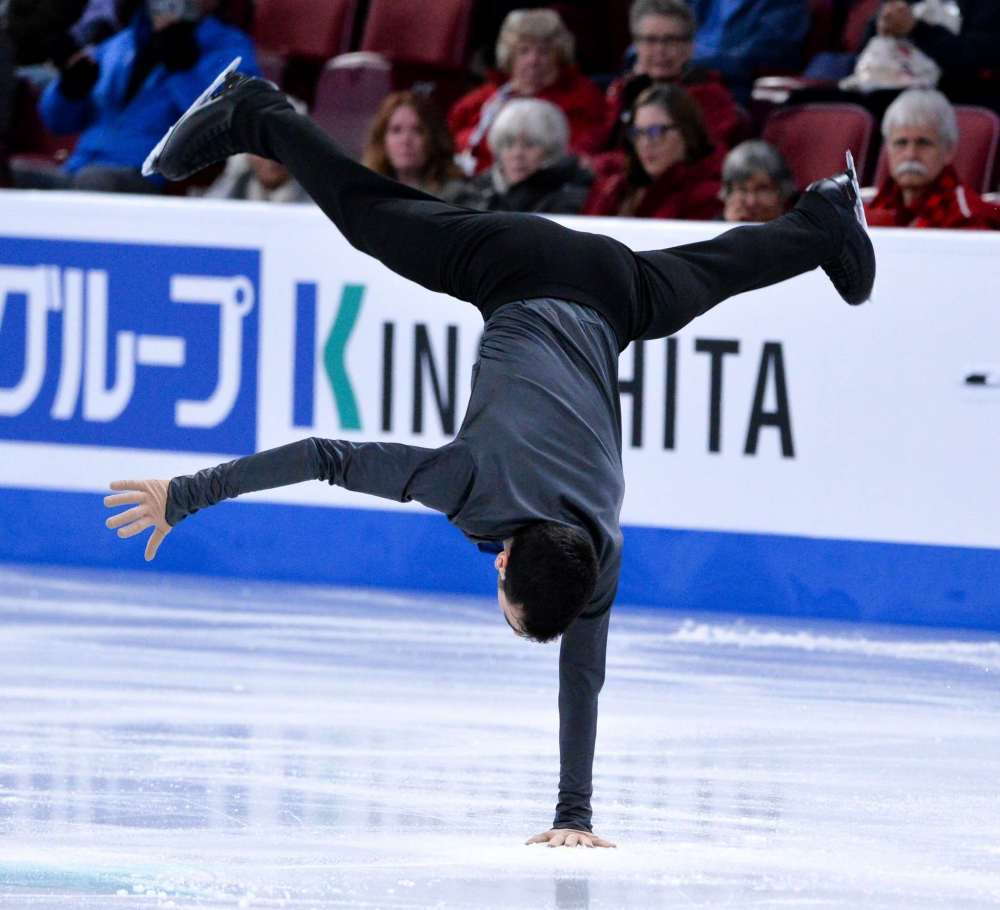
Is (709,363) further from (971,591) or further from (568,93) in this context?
(568,93)

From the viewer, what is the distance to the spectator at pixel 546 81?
24.1 ft

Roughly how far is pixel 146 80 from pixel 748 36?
2.53 meters

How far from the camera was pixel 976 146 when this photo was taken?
6883 millimetres

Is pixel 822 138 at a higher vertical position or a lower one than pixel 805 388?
higher

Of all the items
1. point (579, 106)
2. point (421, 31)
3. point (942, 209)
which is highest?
point (421, 31)

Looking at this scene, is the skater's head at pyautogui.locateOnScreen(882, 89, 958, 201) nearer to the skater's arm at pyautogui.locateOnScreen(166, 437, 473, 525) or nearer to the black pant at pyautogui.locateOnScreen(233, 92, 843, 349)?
the black pant at pyautogui.locateOnScreen(233, 92, 843, 349)

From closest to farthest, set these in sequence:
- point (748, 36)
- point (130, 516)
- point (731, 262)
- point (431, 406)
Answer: point (130, 516)
point (731, 262)
point (431, 406)
point (748, 36)

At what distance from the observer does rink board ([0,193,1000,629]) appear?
6.06 m

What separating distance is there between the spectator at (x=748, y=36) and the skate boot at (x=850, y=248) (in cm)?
308

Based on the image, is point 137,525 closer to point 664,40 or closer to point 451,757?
point 451,757

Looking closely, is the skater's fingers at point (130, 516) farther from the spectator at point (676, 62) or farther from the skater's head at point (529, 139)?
the spectator at point (676, 62)

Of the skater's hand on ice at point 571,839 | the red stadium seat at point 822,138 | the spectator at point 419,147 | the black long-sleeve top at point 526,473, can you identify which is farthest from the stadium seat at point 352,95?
the skater's hand on ice at point 571,839

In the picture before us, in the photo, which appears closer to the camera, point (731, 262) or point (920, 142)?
point (731, 262)

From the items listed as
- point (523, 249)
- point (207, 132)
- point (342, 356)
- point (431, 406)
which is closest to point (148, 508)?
point (523, 249)
